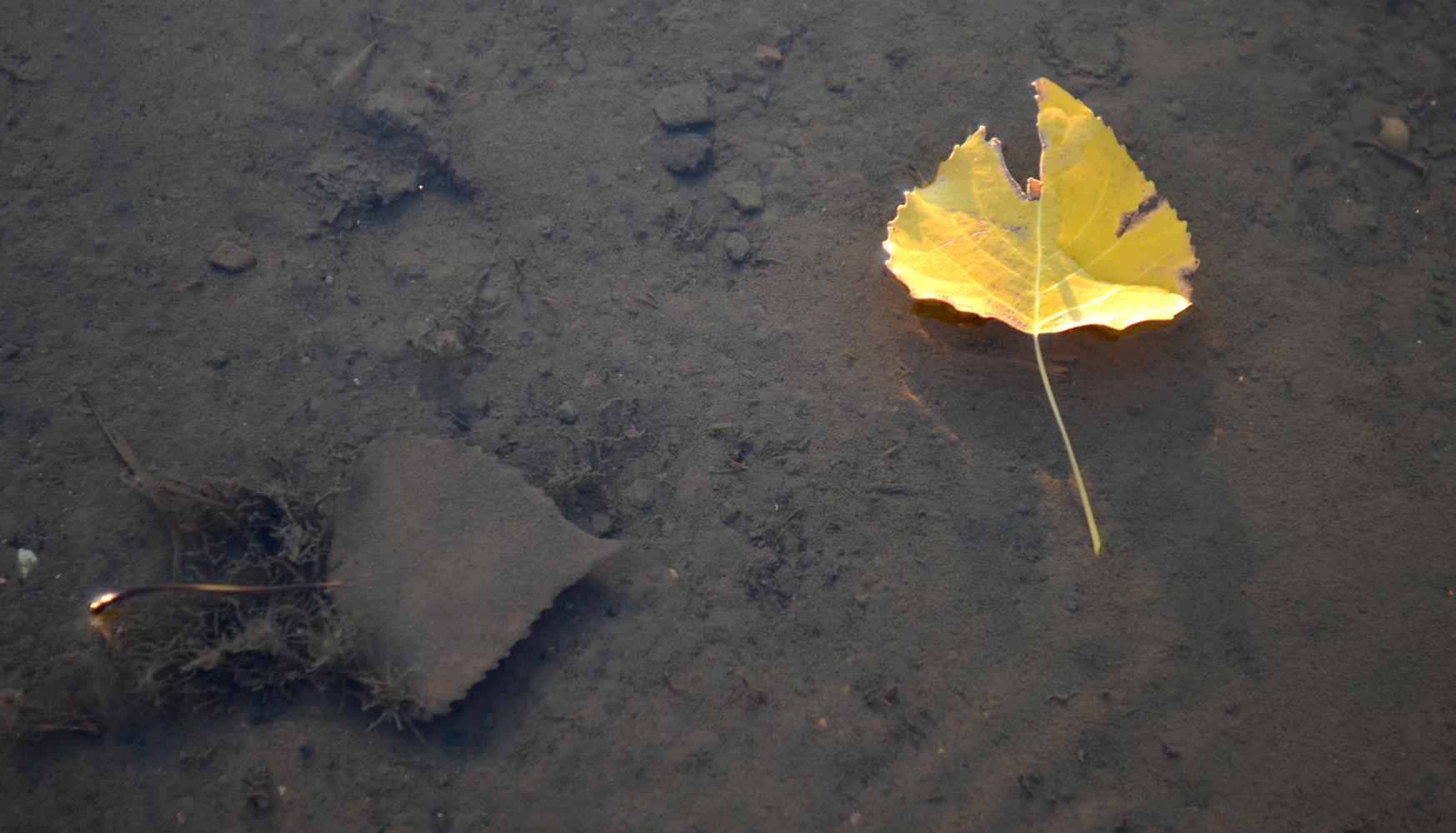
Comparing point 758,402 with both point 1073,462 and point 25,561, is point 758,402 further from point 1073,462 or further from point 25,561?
point 25,561

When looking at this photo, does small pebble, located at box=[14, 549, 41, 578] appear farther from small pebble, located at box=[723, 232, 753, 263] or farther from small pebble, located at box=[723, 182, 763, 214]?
small pebble, located at box=[723, 182, 763, 214]

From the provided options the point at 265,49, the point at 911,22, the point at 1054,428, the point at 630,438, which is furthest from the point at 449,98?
the point at 1054,428

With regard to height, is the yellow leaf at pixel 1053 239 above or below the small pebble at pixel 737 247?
above

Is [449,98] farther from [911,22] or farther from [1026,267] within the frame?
[1026,267]

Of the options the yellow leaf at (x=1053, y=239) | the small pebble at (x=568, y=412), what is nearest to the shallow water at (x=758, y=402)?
the small pebble at (x=568, y=412)

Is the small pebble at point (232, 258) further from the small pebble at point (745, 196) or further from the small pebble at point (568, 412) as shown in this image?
the small pebble at point (745, 196)

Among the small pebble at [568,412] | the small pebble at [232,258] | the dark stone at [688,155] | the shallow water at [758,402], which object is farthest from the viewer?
the dark stone at [688,155]

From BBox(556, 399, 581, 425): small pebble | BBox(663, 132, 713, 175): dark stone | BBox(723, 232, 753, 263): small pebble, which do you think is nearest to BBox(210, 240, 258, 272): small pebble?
BBox(556, 399, 581, 425): small pebble

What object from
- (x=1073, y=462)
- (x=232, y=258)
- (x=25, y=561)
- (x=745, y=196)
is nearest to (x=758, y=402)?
(x=745, y=196)
